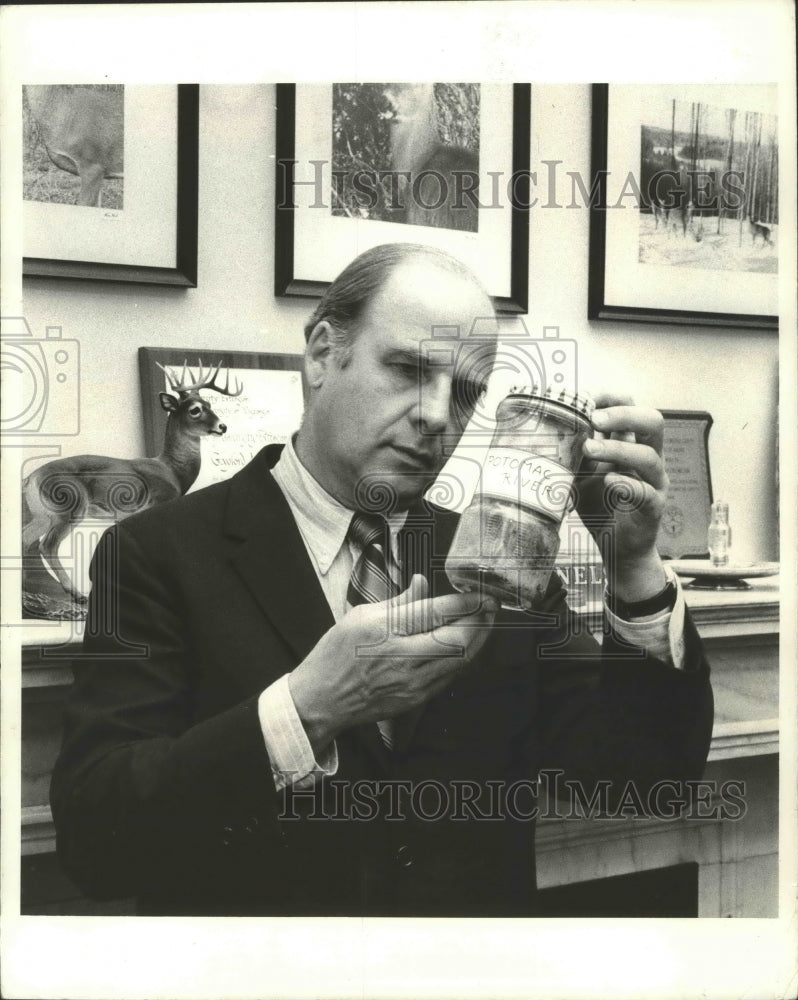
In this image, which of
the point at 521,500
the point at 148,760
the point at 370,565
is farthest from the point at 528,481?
the point at 148,760

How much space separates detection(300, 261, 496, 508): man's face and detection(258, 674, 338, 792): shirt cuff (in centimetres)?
32

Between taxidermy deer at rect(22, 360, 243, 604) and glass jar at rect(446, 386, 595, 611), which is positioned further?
taxidermy deer at rect(22, 360, 243, 604)

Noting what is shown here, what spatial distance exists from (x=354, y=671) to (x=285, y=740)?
5.8 inches

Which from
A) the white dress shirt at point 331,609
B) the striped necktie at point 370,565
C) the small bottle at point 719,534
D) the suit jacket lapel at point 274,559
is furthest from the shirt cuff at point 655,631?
the suit jacket lapel at point 274,559

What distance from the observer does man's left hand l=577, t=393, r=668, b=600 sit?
158 cm

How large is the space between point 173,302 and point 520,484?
0.62m

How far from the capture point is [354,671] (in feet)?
4.97

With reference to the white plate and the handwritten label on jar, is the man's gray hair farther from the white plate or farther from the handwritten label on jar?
the white plate

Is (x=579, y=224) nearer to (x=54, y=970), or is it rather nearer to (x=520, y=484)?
(x=520, y=484)

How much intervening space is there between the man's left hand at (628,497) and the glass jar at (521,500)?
0.09 meters

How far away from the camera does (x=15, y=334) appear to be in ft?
5.23

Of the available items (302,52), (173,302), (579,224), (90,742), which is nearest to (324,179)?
(302,52)

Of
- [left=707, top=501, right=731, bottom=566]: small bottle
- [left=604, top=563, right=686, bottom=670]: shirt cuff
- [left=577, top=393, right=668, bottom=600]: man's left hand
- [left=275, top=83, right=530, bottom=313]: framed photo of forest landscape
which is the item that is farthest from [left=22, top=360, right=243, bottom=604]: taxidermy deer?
[left=707, top=501, right=731, bottom=566]: small bottle

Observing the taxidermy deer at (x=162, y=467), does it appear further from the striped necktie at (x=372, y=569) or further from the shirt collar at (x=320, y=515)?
the striped necktie at (x=372, y=569)
